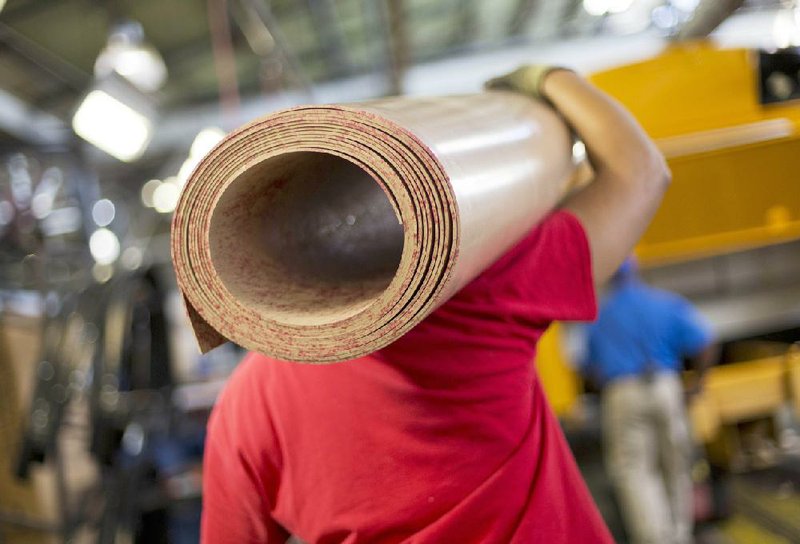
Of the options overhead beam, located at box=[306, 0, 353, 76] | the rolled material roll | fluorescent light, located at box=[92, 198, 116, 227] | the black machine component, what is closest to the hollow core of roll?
the rolled material roll

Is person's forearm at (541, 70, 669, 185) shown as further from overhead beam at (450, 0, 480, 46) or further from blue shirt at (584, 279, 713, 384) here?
overhead beam at (450, 0, 480, 46)

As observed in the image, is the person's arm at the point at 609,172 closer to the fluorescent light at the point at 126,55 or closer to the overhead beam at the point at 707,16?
the overhead beam at the point at 707,16

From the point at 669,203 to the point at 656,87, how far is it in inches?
11.6

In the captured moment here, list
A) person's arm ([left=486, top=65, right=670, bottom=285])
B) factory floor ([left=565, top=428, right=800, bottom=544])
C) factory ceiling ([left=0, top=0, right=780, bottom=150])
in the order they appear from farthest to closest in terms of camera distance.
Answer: factory ceiling ([left=0, top=0, right=780, bottom=150]) < factory floor ([left=565, top=428, right=800, bottom=544]) < person's arm ([left=486, top=65, right=670, bottom=285])

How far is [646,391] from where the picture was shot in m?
4.29

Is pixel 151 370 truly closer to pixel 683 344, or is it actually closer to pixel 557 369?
pixel 557 369

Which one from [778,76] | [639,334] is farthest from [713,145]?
[639,334]

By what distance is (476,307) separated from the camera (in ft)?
2.79

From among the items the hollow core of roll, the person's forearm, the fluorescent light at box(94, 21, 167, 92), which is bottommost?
the hollow core of roll

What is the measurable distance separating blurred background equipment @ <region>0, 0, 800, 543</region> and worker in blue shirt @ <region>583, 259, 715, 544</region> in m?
0.31

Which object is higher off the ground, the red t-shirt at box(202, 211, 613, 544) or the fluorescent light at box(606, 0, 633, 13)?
the fluorescent light at box(606, 0, 633, 13)

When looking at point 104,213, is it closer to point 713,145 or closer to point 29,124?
point 29,124

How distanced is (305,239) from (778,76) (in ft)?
4.40

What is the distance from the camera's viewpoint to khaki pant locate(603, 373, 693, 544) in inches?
169
